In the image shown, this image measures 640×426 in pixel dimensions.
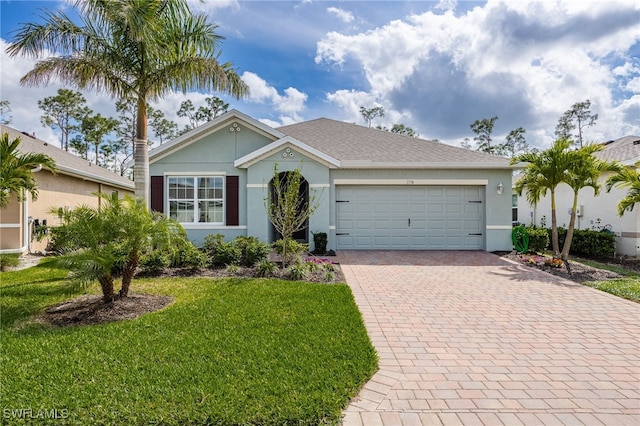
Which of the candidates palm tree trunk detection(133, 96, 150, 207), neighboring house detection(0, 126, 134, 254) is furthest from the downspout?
palm tree trunk detection(133, 96, 150, 207)

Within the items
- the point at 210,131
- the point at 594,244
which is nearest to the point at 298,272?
the point at 210,131

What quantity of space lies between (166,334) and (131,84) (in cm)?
828

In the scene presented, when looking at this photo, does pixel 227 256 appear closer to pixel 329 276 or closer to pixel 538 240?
pixel 329 276

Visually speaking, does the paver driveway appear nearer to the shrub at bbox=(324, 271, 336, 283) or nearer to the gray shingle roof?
the shrub at bbox=(324, 271, 336, 283)

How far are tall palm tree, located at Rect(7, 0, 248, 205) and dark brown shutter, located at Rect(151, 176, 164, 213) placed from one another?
125 inches

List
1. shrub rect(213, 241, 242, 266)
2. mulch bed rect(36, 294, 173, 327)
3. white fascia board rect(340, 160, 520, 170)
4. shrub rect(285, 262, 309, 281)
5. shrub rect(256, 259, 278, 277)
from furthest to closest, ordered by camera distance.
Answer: white fascia board rect(340, 160, 520, 170) < shrub rect(213, 241, 242, 266) < shrub rect(256, 259, 278, 277) < shrub rect(285, 262, 309, 281) < mulch bed rect(36, 294, 173, 327)

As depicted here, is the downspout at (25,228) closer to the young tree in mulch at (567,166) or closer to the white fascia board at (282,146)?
the white fascia board at (282,146)

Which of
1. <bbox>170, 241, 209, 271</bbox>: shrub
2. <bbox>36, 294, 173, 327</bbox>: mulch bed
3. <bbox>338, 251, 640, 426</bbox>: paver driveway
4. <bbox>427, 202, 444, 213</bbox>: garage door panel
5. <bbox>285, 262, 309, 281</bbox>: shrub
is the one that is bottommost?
<bbox>338, 251, 640, 426</bbox>: paver driveway

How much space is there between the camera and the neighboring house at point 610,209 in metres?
11.3

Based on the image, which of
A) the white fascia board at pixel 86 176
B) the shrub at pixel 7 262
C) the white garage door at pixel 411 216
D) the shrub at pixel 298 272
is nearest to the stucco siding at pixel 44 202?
the white fascia board at pixel 86 176

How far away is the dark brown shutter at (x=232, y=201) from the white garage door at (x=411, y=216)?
393 cm

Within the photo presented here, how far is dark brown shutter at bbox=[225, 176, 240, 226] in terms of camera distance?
12438 mm

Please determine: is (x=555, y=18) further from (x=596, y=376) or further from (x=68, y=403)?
(x=68, y=403)

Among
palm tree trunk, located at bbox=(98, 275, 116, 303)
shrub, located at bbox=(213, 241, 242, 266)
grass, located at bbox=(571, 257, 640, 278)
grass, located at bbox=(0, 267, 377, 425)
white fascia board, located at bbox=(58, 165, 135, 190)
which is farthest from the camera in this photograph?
white fascia board, located at bbox=(58, 165, 135, 190)
